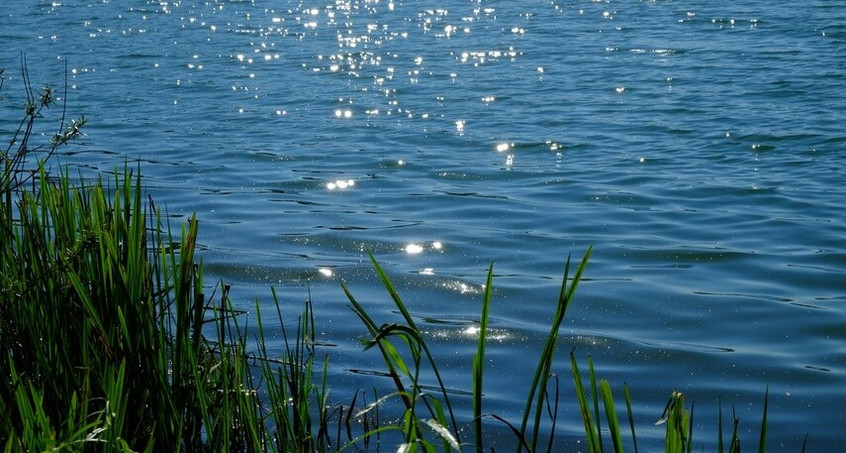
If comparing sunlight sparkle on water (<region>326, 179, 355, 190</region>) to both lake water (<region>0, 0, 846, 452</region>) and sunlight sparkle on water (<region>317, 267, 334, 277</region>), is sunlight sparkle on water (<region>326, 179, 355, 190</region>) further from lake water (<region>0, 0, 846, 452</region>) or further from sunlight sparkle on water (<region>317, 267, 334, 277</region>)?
sunlight sparkle on water (<region>317, 267, 334, 277</region>)

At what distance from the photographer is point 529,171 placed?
28.9 ft

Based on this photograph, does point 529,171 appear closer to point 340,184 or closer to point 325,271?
point 340,184

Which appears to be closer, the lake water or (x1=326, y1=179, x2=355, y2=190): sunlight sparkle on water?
the lake water

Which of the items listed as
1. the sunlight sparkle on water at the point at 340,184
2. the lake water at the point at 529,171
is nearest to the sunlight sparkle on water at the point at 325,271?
the lake water at the point at 529,171

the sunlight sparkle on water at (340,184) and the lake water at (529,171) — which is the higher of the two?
the lake water at (529,171)

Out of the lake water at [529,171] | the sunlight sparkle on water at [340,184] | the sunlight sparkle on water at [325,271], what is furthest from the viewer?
the sunlight sparkle on water at [340,184]

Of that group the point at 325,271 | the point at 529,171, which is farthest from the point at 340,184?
the point at 325,271

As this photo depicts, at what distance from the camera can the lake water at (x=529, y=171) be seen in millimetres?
5172

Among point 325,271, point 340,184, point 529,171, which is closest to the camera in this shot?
point 325,271

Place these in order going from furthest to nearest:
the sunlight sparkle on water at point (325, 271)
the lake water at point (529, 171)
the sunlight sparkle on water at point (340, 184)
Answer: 1. the sunlight sparkle on water at point (340, 184)
2. the sunlight sparkle on water at point (325, 271)
3. the lake water at point (529, 171)

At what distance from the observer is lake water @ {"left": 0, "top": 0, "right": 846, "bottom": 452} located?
17.0 feet

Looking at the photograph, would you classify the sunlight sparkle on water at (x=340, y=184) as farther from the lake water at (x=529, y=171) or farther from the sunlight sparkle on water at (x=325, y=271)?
the sunlight sparkle on water at (x=325, y=271)

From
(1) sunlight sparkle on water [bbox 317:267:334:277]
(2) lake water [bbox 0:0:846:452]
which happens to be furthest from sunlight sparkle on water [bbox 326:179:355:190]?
(1) sunlight sparkle on water [bbox 317:267:334:277]

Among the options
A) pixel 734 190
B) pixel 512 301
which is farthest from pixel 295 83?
pixel 512 301
